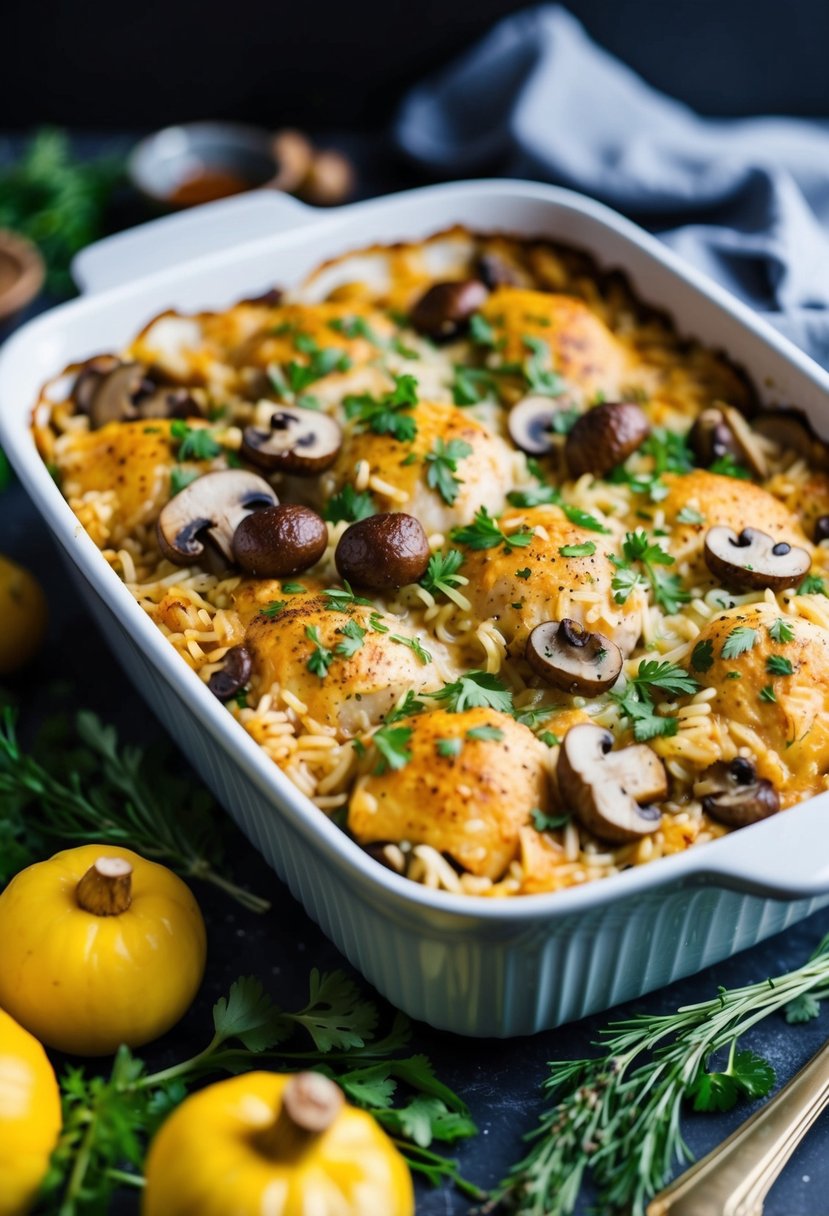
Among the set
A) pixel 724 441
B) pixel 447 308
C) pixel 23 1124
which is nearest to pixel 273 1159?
pixel 23 1124

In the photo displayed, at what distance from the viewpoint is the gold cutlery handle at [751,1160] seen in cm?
299

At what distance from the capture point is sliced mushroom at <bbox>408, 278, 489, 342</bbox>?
4562 millimetres

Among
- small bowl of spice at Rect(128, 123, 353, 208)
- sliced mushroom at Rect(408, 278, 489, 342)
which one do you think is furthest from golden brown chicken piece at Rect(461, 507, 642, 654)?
small bowl of spice at Rect(128, 123, 353, 208)

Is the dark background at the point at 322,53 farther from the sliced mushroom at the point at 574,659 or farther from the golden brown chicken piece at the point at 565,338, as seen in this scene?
the sliced mushroom at the point at 574,659

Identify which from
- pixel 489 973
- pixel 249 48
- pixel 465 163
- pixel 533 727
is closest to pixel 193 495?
pixel 533 727

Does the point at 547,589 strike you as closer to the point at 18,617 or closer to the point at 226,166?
the point at 18,617

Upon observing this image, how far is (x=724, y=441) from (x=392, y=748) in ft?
5.42

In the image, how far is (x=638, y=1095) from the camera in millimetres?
3234

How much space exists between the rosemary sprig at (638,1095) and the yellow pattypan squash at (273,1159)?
0.36 metres

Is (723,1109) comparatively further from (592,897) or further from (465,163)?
(465,163)

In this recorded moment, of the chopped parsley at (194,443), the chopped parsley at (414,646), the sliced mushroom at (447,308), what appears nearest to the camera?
the chopped parsley at (414,646)

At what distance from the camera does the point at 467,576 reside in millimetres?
3725

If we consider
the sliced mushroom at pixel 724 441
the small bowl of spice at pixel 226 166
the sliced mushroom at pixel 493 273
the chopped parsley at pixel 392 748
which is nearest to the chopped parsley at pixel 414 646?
the chopped parsley at pixel 392 748

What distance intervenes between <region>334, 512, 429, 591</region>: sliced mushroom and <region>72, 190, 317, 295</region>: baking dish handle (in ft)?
5.26
